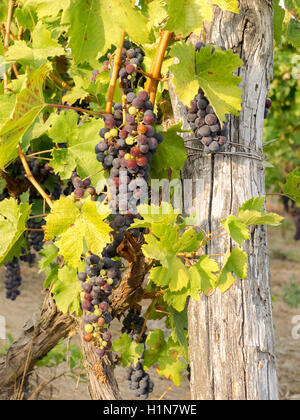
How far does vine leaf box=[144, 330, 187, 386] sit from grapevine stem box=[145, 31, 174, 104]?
1.15 metres

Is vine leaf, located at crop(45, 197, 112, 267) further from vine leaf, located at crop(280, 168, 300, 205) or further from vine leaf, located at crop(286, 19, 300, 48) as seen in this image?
vine leaf, located at crop(286, 19, 300, 48)

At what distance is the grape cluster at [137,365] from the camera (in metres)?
2.15

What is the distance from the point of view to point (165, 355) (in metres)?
2.10

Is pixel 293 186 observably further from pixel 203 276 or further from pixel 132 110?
pixel 132 110

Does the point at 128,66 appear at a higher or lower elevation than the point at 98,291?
higher

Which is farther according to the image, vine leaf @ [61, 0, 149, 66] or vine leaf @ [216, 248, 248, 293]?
vine leaf @ [216, 248, 248, 293]

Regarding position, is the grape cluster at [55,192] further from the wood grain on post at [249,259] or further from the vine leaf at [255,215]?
the vine leaf at [255,215]

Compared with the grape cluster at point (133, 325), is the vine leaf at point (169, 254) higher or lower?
higher

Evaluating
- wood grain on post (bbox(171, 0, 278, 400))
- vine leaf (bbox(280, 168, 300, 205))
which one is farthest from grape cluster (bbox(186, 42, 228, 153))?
vine leaf (bbox(280, 168, 300, 205))

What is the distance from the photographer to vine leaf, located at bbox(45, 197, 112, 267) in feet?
4.36

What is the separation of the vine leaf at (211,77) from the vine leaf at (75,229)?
44 centimetres

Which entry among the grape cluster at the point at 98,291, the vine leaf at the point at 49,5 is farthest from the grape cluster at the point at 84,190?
the vine leaf at the point at 49,5

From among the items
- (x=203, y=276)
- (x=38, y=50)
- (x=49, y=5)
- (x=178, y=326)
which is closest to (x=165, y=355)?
(x=178, y=326)

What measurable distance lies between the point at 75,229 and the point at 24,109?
1.32ft
